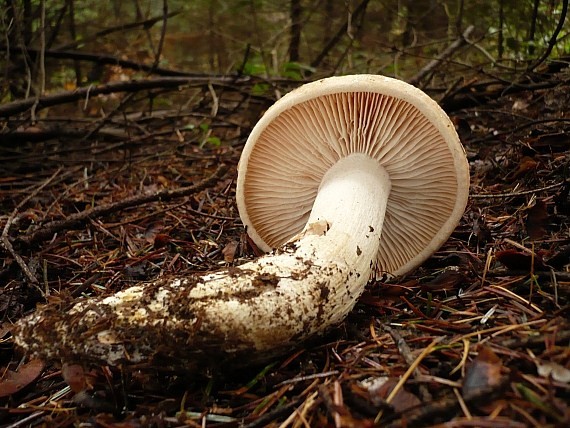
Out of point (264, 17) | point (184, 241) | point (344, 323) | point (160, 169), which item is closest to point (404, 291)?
point (344, 323)

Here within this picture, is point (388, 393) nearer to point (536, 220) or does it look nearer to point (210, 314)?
point (210, 314)

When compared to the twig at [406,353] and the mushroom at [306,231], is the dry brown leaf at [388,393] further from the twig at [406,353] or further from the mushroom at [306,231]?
the mushroom at [306,231]

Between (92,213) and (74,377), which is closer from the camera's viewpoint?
(74,377)

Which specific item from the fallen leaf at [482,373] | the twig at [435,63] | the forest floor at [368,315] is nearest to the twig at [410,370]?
the forest floor at [368,315]

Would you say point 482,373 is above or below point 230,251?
above

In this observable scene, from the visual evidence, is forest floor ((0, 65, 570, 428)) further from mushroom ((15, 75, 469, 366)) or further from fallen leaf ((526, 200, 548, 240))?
mushroom ((15, 75, 469, 366))

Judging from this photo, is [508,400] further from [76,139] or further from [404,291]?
[76,139]

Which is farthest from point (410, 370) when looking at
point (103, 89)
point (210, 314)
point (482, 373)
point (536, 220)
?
point (103, 89)
